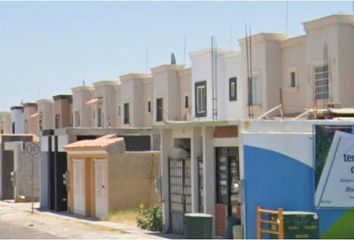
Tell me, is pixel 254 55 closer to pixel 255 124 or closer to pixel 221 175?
pixel 221 175

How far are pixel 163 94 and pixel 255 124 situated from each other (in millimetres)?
29048

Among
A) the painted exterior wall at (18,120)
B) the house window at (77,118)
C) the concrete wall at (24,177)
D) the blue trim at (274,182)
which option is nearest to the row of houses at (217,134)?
the blue trim at (274,182)

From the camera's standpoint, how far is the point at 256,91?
118 ft

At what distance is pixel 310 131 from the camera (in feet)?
59.1

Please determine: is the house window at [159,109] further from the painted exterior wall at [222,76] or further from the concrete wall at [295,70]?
the concrete wall at [295,70]

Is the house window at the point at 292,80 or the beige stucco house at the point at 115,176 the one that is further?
the house window at the point at 292,80

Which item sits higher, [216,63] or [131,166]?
[216,63]

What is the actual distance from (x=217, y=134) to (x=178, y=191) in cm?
290

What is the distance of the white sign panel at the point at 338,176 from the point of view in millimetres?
17844

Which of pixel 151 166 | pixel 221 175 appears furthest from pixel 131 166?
pixel 221 175

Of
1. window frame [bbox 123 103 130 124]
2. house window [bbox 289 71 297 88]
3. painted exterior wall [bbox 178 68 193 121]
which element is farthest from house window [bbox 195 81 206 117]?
window frame [bbox 123 103 130 124]

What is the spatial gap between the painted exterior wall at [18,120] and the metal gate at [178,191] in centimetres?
5234

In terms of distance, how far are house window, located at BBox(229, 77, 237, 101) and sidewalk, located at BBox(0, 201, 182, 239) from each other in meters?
10.3

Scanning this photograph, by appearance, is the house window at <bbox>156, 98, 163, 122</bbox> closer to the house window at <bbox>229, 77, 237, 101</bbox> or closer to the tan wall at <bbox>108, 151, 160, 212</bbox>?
the house window at <bbox>229, 77, 237, 101</bbox>
